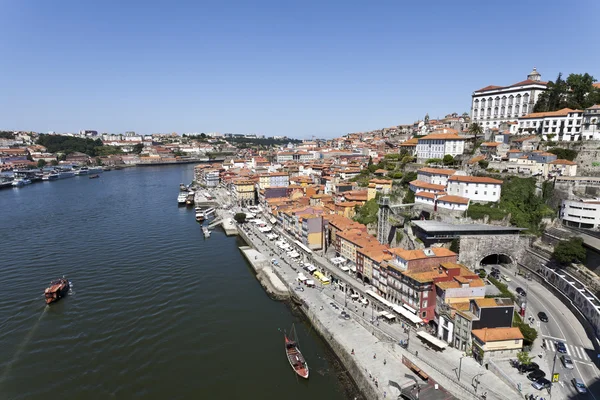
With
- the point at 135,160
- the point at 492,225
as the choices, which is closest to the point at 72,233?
the point at 492,225

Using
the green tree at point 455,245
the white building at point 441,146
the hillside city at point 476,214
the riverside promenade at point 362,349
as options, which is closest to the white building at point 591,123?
the hillside city at point 476,214

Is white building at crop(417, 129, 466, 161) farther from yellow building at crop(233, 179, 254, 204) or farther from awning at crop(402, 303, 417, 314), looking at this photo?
yellow building at crop(233, 179, 254, 204)

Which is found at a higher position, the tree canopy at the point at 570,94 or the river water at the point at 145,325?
the tree canopy at the point at 570,94

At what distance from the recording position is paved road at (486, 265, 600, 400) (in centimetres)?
1745

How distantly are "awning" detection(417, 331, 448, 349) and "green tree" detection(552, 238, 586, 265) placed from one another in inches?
484

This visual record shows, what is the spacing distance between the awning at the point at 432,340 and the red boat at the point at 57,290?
27.8m

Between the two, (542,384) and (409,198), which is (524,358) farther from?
(409,198)

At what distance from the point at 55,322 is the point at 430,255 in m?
27.9

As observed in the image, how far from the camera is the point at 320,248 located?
123ft

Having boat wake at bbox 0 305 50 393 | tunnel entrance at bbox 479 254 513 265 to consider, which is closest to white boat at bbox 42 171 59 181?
boat wake at bbox 0 305 50 393

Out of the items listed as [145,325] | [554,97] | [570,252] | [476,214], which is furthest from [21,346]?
[554,97]

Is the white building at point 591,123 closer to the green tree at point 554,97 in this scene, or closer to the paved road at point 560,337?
the green tree at point 554,97

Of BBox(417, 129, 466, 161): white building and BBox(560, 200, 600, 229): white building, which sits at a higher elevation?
BBox(417, 129, 466, 161): white building

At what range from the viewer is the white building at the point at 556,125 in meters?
39.0
